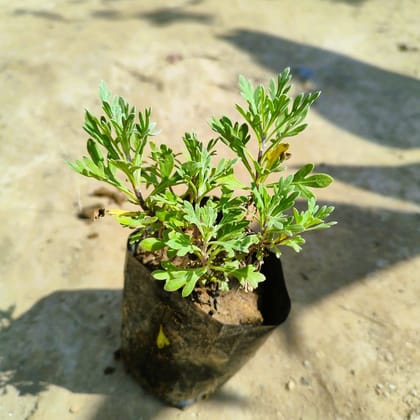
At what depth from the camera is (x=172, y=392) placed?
175 cm

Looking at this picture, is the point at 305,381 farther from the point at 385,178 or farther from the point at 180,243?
the point at 385,178

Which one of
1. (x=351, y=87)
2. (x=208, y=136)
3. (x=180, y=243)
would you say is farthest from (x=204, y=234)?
(x=351, y=87)

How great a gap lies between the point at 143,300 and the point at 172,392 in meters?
0.48

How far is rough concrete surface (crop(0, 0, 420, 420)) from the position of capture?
1911mm

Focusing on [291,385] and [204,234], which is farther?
[291,385]

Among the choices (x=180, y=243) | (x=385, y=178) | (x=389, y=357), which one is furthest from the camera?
(x=385, y=178)

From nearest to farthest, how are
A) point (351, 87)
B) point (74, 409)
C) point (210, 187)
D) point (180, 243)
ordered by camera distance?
1. point (180, 243)
2. point (210, 187)
3. point (74, 409)
4. point (351, 87)

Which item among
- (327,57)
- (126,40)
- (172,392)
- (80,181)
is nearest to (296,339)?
Answer: (172,392)

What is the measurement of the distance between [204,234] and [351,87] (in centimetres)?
292

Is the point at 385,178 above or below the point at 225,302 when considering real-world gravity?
below

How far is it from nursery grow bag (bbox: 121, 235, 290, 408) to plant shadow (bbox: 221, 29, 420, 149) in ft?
7.28

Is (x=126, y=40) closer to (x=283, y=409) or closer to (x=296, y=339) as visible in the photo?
(x=296, y=339)

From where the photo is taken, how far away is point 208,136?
126 inches

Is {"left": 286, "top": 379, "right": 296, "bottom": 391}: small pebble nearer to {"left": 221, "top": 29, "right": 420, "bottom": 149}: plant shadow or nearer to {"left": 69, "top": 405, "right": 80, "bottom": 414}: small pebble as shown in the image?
{"left": 69, "top": 405, "right": 80, "bottom": 414}: small pebble
